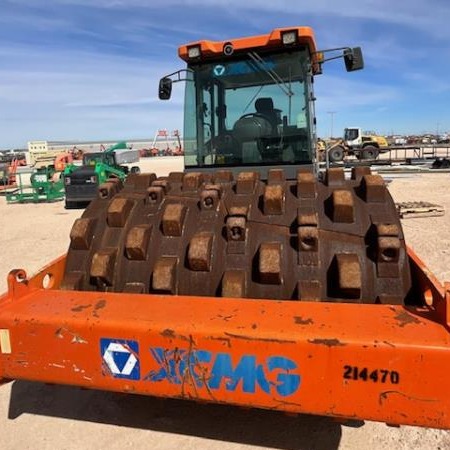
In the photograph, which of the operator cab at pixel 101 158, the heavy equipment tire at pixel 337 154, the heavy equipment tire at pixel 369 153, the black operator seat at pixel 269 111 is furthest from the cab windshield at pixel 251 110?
the heavy equipment tire at pixel 369 153

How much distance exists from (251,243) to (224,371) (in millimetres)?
770

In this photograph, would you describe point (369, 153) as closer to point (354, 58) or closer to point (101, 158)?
point (101, 158)

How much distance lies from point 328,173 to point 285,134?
1681mm

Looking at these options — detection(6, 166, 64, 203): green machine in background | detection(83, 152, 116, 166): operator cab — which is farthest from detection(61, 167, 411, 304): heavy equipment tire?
detection(83, 152, 116, 166): operator cab

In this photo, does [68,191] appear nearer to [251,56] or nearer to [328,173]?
[251,56]

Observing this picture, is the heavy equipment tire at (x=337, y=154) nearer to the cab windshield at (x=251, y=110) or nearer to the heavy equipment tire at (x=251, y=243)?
the cab windshield at (x=251, y=110)

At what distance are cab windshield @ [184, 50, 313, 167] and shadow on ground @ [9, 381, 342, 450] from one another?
96.6 inches

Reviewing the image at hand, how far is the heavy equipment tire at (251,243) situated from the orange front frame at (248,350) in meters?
0.22

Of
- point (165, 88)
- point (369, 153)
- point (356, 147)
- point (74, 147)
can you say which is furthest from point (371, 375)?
point (74, 147)

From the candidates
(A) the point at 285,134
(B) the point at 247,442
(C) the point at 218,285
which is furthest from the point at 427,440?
(A) the point at 285,134

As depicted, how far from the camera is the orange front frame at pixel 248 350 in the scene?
5.75ft

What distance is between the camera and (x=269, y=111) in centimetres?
446

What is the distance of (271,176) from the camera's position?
3.11 m

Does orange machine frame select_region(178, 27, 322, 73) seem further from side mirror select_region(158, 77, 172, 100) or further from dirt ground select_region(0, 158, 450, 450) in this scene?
dirt ground select_region(0, 158, 450, 450)
